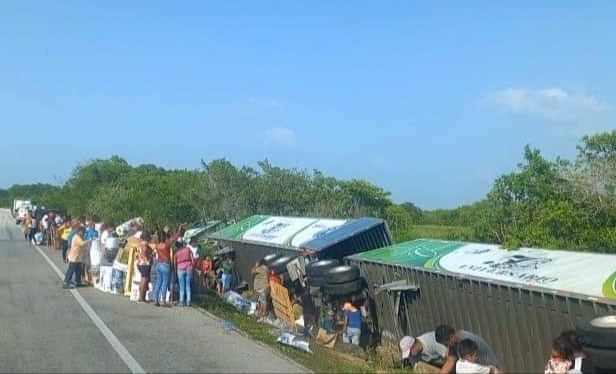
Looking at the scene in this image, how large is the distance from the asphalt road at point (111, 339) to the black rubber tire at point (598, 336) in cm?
351

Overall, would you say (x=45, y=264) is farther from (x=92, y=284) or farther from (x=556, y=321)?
(x=556, y=321)

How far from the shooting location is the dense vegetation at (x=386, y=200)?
17984 millimetres

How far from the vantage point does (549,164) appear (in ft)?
67.6

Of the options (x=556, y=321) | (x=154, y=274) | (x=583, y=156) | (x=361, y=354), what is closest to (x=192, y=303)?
(x=154, y=274)

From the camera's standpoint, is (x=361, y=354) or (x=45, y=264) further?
(x=45, y=264)

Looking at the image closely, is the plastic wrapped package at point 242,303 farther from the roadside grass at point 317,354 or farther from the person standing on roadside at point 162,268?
the person standing on roadside at point 162,268

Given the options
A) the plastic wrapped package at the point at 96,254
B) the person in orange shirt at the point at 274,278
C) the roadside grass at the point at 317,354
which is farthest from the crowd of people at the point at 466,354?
the plastic wrapped package at the point at 96,254

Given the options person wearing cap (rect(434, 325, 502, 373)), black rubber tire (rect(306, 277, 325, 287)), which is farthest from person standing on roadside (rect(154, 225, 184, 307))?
person wearing cap (rect(434, 325, 502, 373))

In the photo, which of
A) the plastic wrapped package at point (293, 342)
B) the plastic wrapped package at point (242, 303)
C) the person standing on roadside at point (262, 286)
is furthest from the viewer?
the plastic wrapped package at point (242, 303)

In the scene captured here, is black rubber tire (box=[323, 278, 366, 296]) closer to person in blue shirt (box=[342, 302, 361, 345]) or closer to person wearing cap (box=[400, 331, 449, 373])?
person in blue shirt (box=[342, 302, 361, 345])

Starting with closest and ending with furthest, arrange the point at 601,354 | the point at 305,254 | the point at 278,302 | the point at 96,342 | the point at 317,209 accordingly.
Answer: the point at 601,354
the point at 96,342
the point at 278,302
the point at 305,254
the point at 317,209

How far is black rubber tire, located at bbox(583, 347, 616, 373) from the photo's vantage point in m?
8.39

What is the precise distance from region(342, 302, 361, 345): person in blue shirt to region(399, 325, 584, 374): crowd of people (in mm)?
3690

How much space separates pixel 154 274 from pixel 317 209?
69.2ft
